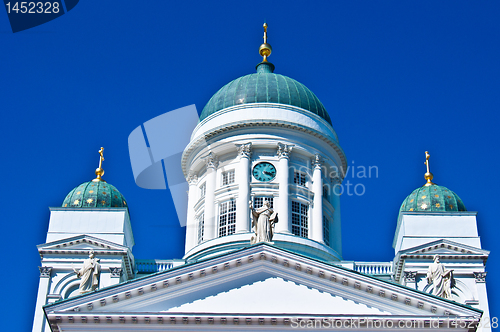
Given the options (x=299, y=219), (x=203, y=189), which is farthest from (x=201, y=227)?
(x=299, y=219)

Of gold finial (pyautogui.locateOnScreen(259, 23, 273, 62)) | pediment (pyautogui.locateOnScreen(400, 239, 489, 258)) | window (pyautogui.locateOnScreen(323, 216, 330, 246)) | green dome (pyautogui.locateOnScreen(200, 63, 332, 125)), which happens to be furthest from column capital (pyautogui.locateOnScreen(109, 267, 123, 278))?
gold finial (pyautogui.locateOnScreen(259, 23, 273, 62))

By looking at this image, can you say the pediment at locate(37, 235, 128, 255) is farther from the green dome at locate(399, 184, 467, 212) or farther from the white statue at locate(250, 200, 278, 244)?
the green dome at locate(399, 184, 467, 212)

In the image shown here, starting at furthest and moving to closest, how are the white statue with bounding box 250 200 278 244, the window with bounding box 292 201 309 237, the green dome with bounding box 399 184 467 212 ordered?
the window with bounding box 292 201 309 237, the green dome with bounding box 399 184 467 212, the white statue with bounding box 250 200 278 244

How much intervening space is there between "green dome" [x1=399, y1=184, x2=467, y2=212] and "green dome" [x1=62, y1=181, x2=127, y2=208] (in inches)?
616

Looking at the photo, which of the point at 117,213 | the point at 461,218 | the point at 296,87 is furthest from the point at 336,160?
the point at 117,213

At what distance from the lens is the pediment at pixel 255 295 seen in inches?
1288

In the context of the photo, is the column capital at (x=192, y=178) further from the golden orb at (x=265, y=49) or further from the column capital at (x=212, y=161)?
the golden orb at (x=265, y=49)

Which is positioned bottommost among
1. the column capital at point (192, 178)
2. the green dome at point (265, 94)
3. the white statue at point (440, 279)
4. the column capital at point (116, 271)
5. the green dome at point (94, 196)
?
the white statue at point (440, 279)

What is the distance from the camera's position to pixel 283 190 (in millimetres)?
50250

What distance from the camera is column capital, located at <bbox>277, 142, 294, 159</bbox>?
51.4 meters

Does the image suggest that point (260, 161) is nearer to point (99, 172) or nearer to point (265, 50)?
point (99, 172)

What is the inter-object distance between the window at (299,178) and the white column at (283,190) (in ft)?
3.18

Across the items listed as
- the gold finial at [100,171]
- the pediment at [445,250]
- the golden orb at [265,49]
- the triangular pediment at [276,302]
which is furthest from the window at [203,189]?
the triangular pediment at [276,302]

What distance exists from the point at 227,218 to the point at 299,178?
196 inches
